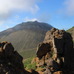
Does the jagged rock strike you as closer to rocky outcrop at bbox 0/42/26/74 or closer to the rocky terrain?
the rocky terrain

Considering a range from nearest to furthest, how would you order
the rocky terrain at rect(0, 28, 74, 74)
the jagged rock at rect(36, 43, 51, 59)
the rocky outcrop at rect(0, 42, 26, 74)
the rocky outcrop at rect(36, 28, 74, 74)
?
1. the rocky outcrop at rect(0, 42, 26, 74)
2. the rocky terrain at rect(0, 28, 74, 74)
3. the rocky outcrop at rect(36, 28, 74, 74)
4. the jagged rock at rect(36, 43, 51, 59)

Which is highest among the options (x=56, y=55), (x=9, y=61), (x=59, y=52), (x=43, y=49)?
(x=43, y=49)

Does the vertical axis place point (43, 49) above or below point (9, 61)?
above

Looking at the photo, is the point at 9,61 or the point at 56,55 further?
the point at 56,55

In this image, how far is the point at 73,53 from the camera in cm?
7356

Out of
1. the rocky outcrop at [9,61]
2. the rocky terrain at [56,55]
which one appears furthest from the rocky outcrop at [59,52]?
the rocky outcrop at [9,61]

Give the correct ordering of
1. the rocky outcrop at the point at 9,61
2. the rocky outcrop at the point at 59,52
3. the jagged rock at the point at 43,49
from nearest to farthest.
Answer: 1. the rocky outcrop at the point at 9,61
2. the rocky outcrop at the point at 59,52
3. the jagged rock at the point at 43,49

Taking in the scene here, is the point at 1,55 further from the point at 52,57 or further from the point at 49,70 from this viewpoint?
the point at 52,57

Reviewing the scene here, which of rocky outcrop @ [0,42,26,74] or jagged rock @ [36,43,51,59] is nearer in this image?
rocky outcrop @ [0,42,26,74]

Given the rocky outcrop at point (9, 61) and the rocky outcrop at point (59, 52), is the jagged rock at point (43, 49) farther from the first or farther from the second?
the rocky outcrop at point (9, 61)

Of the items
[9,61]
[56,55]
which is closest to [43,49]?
[56,55]

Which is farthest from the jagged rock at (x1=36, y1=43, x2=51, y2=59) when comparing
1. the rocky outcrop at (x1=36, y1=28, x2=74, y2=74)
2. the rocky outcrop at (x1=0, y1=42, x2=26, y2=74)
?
the rocky outcrop at (x1=0, y1=42, x2=26, y2=74)

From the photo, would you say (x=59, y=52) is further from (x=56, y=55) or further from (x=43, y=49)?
(x=43, y=49)

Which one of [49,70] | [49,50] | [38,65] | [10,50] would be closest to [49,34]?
[49,50]
